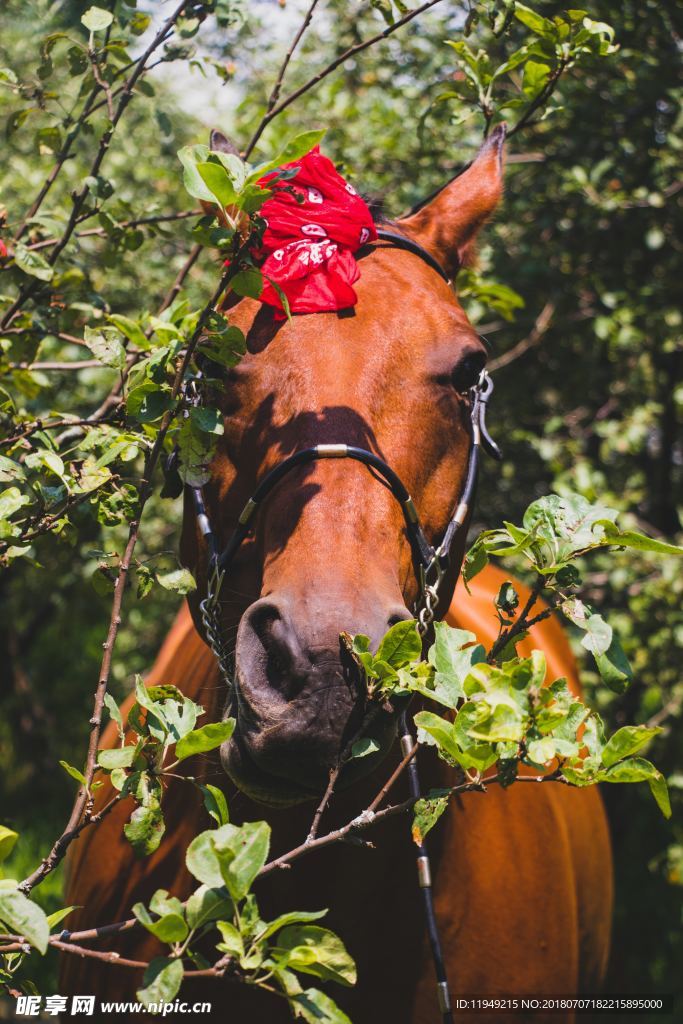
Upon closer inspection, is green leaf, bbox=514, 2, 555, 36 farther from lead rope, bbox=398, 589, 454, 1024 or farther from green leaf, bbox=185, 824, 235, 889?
green leaf, bbox=185, 824, 235, 889

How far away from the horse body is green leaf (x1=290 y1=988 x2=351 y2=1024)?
656mm

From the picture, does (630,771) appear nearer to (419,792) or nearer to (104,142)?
(419,792)

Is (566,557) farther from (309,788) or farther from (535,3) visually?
(535,3)

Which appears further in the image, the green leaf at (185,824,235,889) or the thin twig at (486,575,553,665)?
the thin twig at (486,575,553,665)

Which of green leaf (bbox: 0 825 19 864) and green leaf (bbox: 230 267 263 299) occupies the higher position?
green leaf (bbox: 230 267 263 299)

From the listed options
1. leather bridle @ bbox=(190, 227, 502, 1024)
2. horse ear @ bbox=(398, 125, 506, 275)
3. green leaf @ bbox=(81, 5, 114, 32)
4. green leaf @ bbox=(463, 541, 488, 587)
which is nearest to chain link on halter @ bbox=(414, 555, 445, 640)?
leather bridle @ bbox=(190, 227, 502, 1024)

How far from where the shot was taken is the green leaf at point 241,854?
1.14 metres

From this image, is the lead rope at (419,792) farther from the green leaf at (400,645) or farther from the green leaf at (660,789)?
the green leaf at (660,789)

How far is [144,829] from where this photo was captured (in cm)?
135

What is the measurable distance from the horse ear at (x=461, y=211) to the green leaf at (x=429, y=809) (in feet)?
4.73

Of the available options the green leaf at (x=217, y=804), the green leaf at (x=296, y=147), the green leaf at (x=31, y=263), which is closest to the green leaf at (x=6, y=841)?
the green leaf at (x=217, y=804)

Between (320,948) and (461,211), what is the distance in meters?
1.85

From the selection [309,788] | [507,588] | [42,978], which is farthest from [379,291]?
[42,978]

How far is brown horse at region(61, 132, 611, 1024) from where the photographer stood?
4.75 ft
